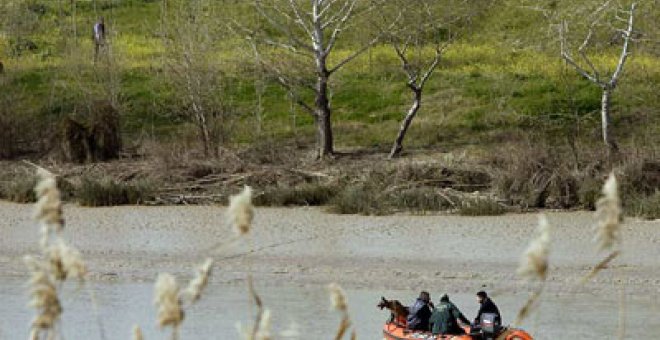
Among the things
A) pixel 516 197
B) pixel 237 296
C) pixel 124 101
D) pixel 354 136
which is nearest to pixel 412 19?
pixel 354 136

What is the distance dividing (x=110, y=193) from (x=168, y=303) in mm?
25165

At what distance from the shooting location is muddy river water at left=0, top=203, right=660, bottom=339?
17391 mm

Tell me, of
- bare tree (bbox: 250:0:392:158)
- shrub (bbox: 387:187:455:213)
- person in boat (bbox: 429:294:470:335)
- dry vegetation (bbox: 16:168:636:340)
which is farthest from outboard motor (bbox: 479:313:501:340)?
bare tree (bbox: 250:0:392:158)

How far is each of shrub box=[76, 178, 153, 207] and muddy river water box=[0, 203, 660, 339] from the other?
1.21 ft

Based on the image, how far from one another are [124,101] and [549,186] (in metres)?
14.0

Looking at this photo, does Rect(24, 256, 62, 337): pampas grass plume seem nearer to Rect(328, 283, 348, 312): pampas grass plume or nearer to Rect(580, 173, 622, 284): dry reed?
Rect(328, 283, 348, 312): pampas grass plume

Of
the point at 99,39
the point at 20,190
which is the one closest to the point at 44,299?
the point at 20,190

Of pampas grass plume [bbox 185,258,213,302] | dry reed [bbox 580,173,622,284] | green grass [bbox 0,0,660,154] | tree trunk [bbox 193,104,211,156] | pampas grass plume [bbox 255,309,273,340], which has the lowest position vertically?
pampas grass plume [bbox 255,309,273,340]

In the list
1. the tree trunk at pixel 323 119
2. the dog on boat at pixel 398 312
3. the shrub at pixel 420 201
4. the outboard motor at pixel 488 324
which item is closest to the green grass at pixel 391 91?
the tree trunk at pixel 323 119

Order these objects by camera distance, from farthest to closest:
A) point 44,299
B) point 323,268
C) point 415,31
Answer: point 415,31, point 323,268, point 44,299

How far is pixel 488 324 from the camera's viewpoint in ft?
48.9

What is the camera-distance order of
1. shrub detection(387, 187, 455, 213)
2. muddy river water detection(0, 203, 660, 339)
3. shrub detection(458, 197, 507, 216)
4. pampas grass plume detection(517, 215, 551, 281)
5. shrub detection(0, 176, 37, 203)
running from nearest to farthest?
pampas grass plume detection(517, 215, 551, 281)
muddy river water detection(0, 203, 660, 339)
shrub detection(458, 197, 507, 216)
shrub detection(387, 187, 455, 213)
shrub detection(0, 176, 37, 203)

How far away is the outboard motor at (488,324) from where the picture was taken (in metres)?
14.8

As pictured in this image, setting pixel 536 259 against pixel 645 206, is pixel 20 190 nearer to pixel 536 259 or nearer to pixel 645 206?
pixel 645 206
